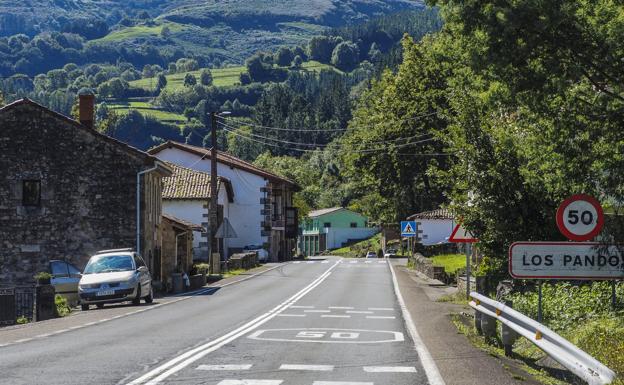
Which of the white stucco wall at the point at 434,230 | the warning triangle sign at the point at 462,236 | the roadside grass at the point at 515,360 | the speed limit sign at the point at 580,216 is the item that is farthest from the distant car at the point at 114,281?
the white stucco wall at the point at 434,230

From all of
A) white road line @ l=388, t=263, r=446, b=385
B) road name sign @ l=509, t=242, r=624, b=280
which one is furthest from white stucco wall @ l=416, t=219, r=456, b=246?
road name sign @ l=509, t=242, r=624, b=280

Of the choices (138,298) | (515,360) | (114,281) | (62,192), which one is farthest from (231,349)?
(62,192)

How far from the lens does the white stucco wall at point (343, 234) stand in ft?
456

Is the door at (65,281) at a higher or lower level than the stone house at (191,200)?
lower

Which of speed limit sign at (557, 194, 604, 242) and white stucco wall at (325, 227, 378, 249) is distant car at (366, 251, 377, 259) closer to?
white stucco wall at (325, 227, 378, 249)

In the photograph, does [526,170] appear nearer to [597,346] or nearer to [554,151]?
[554,151]

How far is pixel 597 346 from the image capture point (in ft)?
42.0

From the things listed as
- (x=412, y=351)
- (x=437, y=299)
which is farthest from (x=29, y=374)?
(x=437, y=299)

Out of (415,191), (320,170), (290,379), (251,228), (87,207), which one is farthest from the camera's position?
(320,170)

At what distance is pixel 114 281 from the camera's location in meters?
28.8

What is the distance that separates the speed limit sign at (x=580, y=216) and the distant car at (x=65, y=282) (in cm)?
2047

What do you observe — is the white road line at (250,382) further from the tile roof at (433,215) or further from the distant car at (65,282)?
the tile roof at (433,215)

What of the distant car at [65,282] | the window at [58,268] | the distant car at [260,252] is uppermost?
the distant car at [260,252]

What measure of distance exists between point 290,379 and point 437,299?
19556 millimetres
